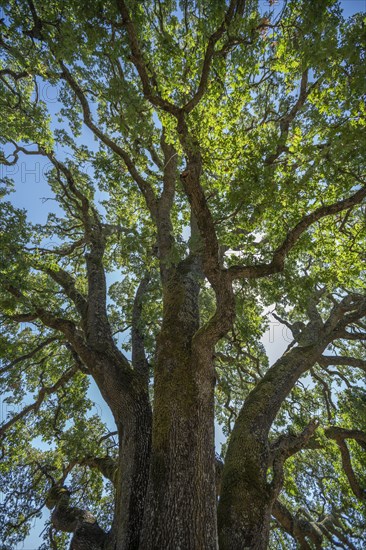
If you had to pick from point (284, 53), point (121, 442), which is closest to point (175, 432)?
point (121, 442)

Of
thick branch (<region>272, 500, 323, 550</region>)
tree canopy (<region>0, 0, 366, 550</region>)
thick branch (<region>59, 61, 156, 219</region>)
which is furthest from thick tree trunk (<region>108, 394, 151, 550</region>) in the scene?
thick branch (<region>59, 61, 156, 219</region>)

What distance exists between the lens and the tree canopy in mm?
3850

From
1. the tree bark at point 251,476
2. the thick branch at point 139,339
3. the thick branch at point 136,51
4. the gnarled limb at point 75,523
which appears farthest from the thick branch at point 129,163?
the gnarled limb at point 75,523

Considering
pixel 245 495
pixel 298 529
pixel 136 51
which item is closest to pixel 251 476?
pixel 245 495

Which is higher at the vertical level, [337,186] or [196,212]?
[337,186]

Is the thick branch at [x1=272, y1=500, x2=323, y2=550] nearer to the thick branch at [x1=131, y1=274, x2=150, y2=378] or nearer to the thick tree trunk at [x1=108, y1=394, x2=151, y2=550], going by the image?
the thick tree trunk at [x1=108, y1=394, x2=151, y2=550]

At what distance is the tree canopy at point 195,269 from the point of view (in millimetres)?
3850

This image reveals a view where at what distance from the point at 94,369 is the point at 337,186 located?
519 cm

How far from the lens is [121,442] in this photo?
15.0 ft

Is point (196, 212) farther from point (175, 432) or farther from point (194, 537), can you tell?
point (194, 537)

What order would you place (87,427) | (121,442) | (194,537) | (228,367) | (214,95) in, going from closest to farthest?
1. (194,537)
2. (121,442)
3. (214,95)
4. (87,427)
5. (228,367)

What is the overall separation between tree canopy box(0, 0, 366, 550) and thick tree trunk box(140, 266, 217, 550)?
2cm

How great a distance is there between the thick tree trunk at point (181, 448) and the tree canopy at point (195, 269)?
0.8 inches

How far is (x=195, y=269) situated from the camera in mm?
5809
